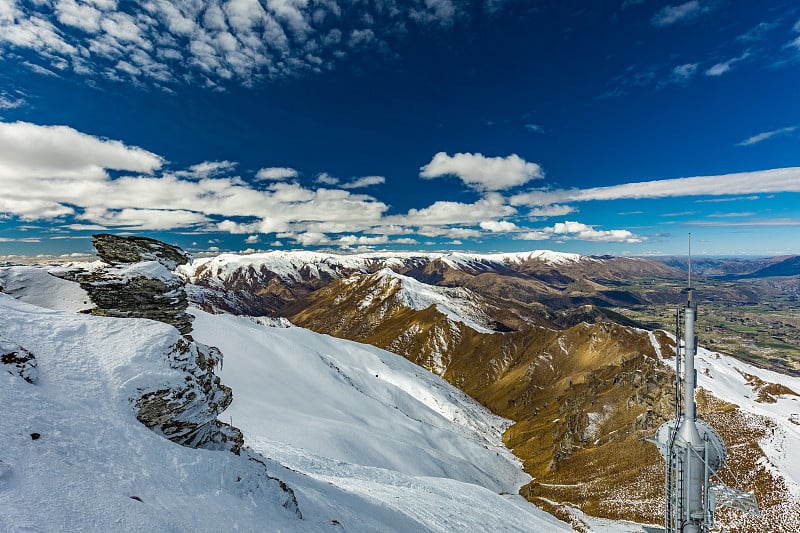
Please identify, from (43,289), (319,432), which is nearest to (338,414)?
(319,432)

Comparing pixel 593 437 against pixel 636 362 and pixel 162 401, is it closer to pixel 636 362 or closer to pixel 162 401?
pixel 636 362

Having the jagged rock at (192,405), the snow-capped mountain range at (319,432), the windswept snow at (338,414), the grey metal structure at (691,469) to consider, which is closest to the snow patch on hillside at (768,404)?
the snow-capped mountain range at (319,432)

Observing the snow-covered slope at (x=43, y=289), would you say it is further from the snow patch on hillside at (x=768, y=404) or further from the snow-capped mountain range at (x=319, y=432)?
the snow patch on hillside at (x=768, y=404)

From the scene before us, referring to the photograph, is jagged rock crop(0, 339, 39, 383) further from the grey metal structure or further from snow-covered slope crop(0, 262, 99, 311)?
the grey metal structure

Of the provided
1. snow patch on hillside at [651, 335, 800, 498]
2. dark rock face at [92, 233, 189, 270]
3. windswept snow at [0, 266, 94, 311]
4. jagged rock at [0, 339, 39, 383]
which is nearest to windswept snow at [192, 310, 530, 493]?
dark rock face at [92, 233, 189, 270]

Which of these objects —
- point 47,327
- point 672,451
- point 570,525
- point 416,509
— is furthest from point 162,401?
point 570,525

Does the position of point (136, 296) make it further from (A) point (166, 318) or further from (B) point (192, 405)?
(B) point (192, 405)
